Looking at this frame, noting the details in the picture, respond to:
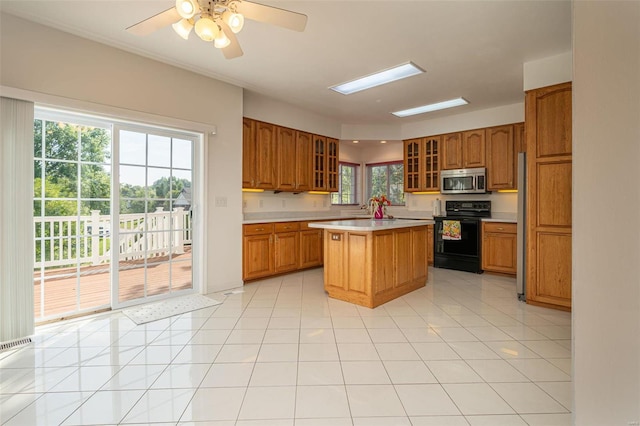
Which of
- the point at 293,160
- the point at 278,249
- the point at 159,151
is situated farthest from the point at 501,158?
the point at 159,151

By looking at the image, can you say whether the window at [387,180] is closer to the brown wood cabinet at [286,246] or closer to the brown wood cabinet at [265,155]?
the brown wood cabinet at [286,246]

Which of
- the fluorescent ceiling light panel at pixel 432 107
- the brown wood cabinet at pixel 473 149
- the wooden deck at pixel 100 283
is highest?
the fluorescent ceiling light panel at pixel 432 107

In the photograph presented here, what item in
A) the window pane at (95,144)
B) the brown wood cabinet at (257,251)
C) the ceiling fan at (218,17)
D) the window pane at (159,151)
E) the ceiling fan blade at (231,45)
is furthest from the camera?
the brown wood cabinet at (257,251)

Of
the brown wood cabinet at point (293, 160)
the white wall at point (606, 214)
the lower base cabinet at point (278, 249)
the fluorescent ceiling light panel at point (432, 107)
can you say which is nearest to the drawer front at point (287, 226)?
the lower base cabinet at point (278, 249)

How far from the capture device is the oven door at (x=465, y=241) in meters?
4.98

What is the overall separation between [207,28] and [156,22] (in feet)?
1.61

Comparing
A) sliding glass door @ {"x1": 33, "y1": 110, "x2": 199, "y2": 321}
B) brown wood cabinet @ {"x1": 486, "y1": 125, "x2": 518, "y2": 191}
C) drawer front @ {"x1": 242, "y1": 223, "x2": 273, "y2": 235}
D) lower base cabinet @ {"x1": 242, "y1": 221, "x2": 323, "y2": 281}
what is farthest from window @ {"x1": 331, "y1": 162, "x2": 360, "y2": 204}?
sliding glass door @ {"x1": 33, "y1": 110, "x2": 199, "y2": 321}

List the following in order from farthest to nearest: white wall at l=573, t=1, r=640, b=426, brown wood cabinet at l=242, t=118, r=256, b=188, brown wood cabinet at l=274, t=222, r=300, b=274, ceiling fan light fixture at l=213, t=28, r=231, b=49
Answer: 1. brown wood cabinet at l=274, t=222, r=300, b=274
2. brown wood cabinet at l=242, t=118, r=256, b=188
3. ceiling fan light fixture at l=213, t=28, r=231, b=49
4. white wall at l=573, t=1, r=640, b=426

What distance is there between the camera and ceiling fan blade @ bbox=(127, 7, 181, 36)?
75.5 inches

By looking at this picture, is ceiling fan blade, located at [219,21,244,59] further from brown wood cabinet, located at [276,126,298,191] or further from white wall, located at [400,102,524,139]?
white wall, located at [400,102,524,139]

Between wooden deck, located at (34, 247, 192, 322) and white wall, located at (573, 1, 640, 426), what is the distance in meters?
3.78

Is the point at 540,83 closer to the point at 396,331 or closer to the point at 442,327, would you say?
the point at 442,327

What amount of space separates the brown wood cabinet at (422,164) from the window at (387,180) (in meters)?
0.64

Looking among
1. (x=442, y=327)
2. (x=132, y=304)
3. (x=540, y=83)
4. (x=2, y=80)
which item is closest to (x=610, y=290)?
(x=442, y=327)
